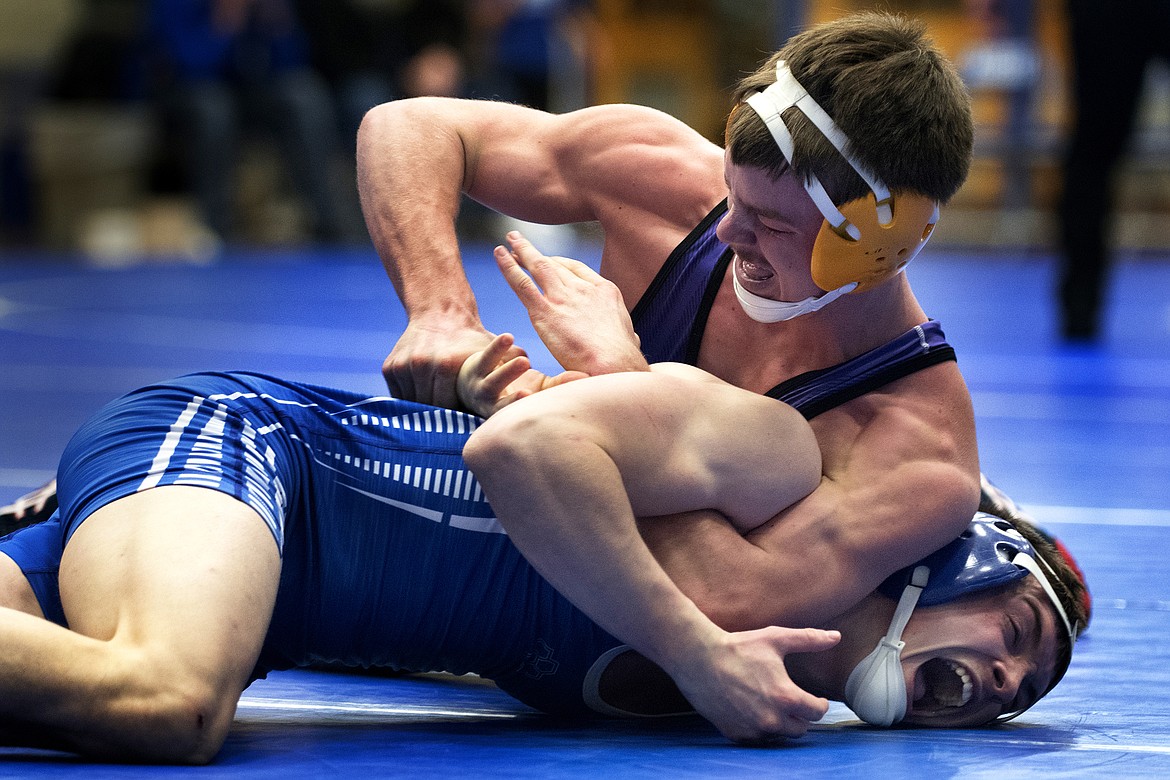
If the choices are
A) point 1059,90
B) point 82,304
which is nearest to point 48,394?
point 82,304

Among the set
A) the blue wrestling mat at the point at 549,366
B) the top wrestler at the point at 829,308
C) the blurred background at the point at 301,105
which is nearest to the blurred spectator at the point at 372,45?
the blurred background at the point at 301,105

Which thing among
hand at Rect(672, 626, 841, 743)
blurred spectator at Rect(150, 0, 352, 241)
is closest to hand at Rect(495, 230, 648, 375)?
hand at Rect(672, 626, 841, 743)

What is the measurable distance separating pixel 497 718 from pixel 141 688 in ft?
2.17

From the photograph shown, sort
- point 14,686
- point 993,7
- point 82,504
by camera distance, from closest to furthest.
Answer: point 14,686 < point 82,504 < point 993,7

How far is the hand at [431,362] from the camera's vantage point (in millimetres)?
2559

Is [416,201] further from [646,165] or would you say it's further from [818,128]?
[818,128]

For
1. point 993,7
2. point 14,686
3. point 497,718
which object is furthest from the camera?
point 993,7

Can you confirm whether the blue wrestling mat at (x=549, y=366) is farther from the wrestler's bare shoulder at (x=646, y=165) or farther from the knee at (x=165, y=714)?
the wrestler's bare shoulder at (x=646, y=165)

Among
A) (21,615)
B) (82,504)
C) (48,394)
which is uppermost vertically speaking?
(48,394)

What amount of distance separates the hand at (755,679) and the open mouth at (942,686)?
A: 0.27m

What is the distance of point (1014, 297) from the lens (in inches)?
379

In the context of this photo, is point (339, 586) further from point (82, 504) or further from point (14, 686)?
point (14, 686)

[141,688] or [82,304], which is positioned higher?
[82,304]

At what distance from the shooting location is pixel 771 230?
7.73 ft
